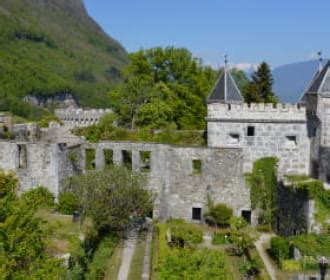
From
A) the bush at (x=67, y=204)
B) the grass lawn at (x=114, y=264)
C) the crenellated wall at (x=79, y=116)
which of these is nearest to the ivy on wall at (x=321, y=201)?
the grass lawn at (x=114, y=264)

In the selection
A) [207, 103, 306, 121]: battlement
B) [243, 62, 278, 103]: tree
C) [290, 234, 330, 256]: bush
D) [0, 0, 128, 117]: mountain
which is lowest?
[290, 234, 330, 256]: bush

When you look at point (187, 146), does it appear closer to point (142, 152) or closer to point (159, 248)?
point (142, 152)

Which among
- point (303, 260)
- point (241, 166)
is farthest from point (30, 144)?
point (303, 260)

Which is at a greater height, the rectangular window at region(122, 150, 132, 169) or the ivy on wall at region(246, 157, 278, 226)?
the rectangular window at region(122, 150, 132, 169)

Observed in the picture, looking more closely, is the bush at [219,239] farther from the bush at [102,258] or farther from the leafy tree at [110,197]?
the bush at [102,258]

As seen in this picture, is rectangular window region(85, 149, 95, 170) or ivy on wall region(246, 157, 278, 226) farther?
rectangular window region(85, 149, 95, 170)

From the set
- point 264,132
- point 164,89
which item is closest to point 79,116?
point 164,89

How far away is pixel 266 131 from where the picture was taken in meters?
31.5

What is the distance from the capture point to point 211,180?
32.7m

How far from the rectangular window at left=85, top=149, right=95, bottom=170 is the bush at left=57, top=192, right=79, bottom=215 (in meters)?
3.15

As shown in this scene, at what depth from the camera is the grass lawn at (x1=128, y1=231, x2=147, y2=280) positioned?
2449cm

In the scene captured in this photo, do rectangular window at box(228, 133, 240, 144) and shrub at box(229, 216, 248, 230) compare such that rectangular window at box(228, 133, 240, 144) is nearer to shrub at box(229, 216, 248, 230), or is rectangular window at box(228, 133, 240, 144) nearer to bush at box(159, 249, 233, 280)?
shrub at box(229, 216, 248, 230)

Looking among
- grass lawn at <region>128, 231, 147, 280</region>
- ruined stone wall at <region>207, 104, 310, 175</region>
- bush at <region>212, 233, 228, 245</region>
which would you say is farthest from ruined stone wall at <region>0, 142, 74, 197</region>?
bush at <region>212, 233, 228, 245</region>

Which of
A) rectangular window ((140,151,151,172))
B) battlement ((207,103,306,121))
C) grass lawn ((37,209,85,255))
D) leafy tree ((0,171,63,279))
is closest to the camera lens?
leafy tree ((0,171,63,279))
